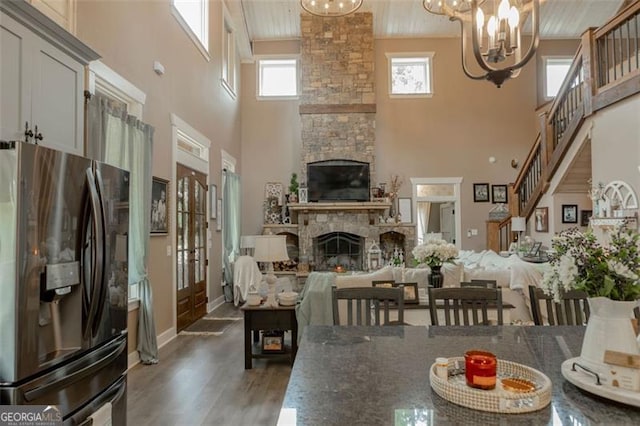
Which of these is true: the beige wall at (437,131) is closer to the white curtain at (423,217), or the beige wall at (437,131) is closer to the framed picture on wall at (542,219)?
the white curtain at (423,217)

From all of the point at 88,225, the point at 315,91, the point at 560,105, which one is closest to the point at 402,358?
the point at 88,225

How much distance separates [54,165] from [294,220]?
7.02 meters

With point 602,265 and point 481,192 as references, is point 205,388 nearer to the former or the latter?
point 602,265

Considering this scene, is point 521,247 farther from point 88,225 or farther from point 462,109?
point 88,225

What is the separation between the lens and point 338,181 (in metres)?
8.63

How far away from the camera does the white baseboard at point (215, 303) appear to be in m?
6.48

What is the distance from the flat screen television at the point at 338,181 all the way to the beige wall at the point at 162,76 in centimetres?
239

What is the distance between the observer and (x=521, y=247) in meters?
6.57

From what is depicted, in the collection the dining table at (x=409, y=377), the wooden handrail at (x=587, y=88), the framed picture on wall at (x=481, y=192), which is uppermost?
the wooden handrail at (x=587, y=88)

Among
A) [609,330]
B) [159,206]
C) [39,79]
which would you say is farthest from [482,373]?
[159,206]

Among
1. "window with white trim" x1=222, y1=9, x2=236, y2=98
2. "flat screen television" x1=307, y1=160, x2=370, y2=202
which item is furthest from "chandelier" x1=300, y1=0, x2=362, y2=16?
"flat screen television" x1=307, y1=160, x2=370, y2=202

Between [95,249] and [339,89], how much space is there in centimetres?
744

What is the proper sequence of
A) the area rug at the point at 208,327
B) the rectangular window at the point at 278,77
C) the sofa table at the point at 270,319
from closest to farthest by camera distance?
the sofa table at the point at 270,319 → the area rug at the point at 208,327 → the rectangular window at the point at 278,77

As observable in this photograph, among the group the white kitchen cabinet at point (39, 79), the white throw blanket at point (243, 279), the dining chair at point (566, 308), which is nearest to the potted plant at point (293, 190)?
the white throw blanket at point (243, 279)
